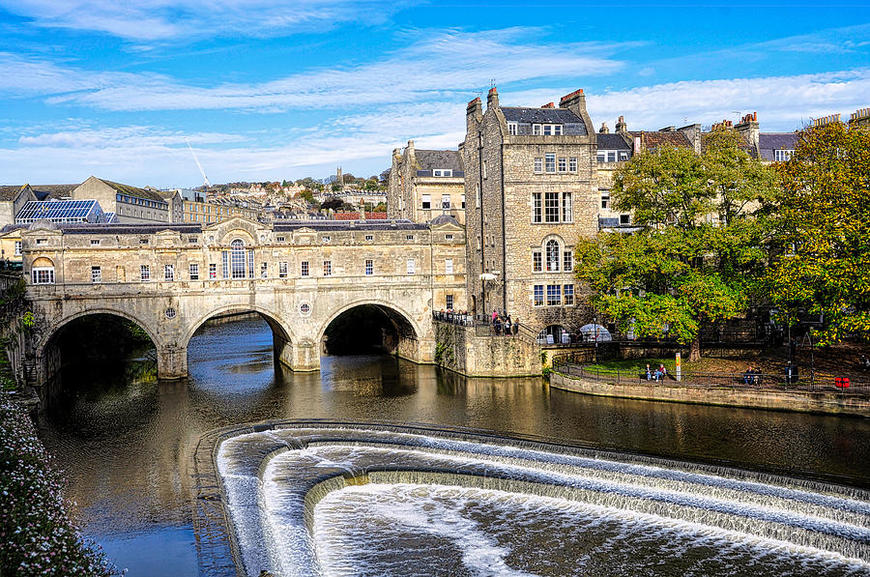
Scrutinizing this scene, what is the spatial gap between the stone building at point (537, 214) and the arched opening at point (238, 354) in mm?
14526

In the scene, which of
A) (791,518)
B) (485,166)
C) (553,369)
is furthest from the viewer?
(485,166)

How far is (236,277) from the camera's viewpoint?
151 ft

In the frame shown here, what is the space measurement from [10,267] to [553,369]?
3438cm

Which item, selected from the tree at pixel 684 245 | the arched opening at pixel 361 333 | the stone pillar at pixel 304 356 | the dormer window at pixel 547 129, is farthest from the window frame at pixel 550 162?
the stone pillar at pixel 304 356

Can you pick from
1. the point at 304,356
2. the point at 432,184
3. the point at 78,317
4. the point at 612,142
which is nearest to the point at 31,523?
the point at 78,317

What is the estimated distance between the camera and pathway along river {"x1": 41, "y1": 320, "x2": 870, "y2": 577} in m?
21.9

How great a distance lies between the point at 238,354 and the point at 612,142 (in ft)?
103

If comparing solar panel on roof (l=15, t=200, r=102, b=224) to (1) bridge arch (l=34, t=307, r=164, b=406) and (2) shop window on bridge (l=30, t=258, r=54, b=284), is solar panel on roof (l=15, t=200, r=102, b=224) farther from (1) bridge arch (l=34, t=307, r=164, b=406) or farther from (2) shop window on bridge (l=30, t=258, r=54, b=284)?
(2) shop window on bridge (l=30, t=258, r=54, b=284)

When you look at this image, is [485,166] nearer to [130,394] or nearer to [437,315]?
[437,315]

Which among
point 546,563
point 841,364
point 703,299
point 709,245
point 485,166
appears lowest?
point 546,563

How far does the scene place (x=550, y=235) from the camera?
150ft

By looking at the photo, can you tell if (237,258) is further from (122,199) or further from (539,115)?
(122,199)

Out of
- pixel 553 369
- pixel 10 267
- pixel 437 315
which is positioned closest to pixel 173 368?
pixel 10 267

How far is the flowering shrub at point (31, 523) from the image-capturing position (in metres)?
13.8
